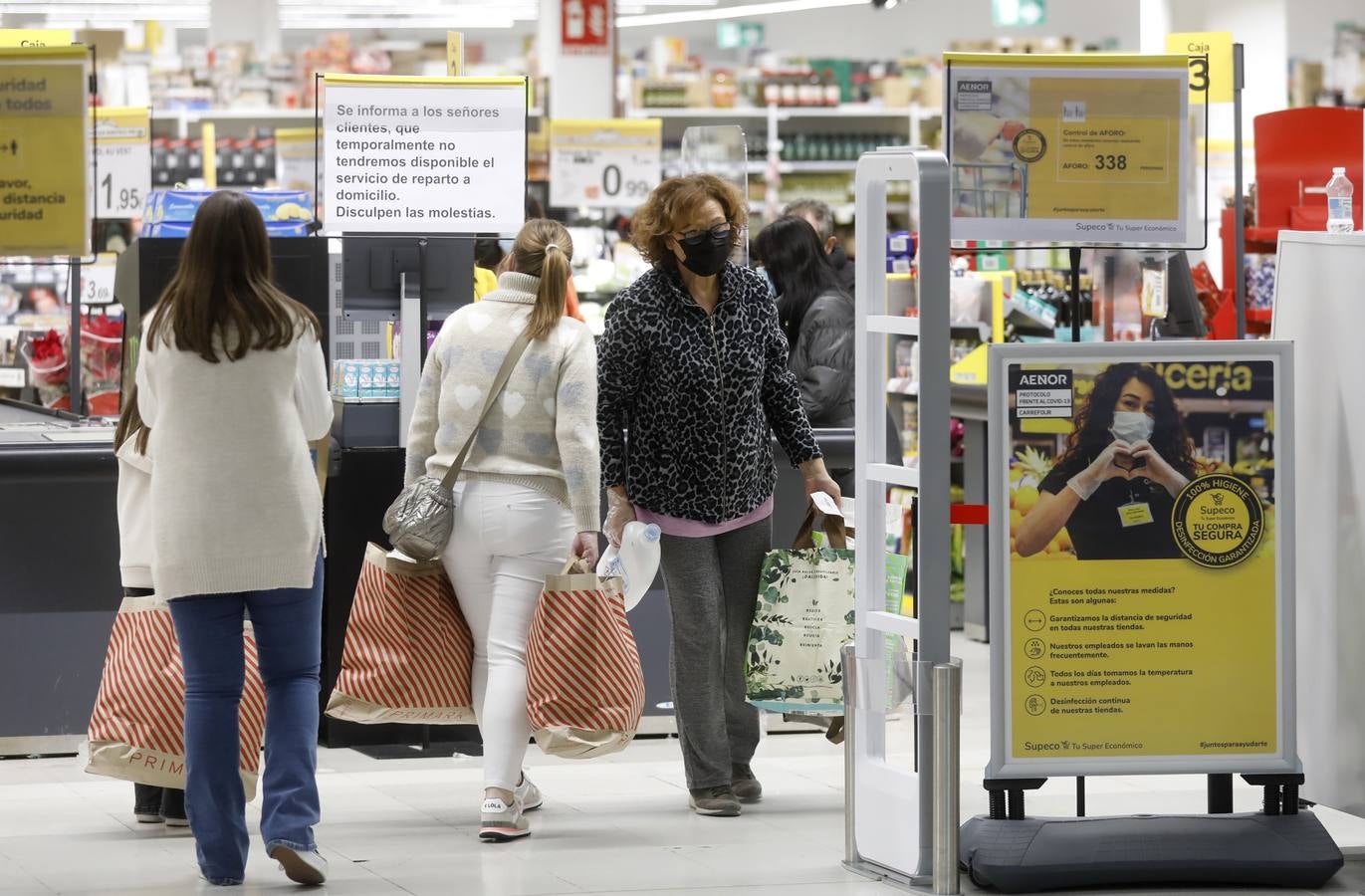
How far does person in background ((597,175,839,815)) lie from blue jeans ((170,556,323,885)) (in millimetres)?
947

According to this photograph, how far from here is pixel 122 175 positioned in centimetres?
984

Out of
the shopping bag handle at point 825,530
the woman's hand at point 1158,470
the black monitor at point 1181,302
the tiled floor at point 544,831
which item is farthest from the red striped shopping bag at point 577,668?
the black monitor at point 1181,302

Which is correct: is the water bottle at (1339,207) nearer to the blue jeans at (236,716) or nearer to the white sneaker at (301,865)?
the blue jeans at (236,716)

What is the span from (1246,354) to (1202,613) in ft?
1.76

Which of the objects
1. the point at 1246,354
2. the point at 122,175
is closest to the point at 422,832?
the point at 1246,354

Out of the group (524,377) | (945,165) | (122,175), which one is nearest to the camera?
(945,165)

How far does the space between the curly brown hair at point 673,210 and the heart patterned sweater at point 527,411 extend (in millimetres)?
307

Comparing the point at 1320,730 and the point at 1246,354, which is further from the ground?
the point at 1246,354

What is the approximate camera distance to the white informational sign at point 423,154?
563 centimetres

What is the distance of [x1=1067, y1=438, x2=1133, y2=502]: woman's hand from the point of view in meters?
3.95

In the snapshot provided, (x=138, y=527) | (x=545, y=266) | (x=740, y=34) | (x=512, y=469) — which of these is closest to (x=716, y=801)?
(x=512, y=469)

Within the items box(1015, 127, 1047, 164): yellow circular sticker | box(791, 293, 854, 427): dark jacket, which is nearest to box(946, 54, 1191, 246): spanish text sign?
box(1015, 127, 1047, 164): yellow circular sticker

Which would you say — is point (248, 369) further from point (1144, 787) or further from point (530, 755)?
point (1144, 787)

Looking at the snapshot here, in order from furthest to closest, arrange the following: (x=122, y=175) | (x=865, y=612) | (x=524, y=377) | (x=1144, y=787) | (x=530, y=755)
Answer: (x=122, y=175) < (x=530, y=755) < (x=1144, y=787) < (x=524, y=377) < (x=865, y=612)
